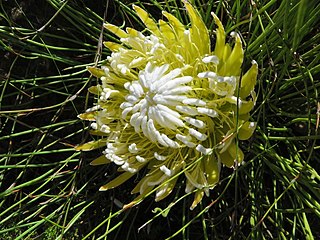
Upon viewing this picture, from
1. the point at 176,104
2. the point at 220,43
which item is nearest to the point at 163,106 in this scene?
the point at 176,104

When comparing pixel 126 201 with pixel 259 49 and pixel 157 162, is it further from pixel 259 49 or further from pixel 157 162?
pixel 259 49

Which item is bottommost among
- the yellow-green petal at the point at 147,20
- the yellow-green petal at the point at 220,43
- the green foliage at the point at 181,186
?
the green foliage at the point at 181,186

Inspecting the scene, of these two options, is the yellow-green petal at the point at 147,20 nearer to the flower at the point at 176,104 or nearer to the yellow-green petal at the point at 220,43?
the flower at the point at 176,104

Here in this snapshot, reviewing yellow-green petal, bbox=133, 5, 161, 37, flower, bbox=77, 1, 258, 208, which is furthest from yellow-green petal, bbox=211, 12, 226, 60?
yellow-green petal, bbox=133, 5, 161, 37

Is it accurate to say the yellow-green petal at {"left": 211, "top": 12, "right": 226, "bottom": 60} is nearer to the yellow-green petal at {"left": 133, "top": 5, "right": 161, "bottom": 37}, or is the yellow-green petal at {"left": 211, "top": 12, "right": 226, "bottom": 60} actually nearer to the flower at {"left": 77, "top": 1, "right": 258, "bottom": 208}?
the flower at {"left": 77, "top": 1, "right": 258, "bottom": 208}

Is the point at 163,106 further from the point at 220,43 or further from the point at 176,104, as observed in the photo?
the point at 220,43

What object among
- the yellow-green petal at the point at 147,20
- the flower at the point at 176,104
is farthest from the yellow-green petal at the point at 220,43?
the yellow-green petal at the point at 147,20
